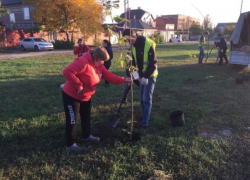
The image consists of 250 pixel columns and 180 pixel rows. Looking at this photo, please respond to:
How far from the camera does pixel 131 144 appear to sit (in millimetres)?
4066

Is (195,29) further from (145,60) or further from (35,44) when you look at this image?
(145,60)

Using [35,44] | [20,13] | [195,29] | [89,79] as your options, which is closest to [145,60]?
[89,79]

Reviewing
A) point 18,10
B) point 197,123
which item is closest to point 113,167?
point 197,123

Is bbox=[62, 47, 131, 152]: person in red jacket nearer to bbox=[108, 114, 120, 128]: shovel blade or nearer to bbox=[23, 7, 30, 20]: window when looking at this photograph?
bbox=[108, 114, 120, 128]: shovel blade

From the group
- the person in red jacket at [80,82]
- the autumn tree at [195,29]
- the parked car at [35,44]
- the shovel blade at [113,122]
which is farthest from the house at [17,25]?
the autumn tree at [195,29]

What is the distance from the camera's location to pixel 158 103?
20.7ft

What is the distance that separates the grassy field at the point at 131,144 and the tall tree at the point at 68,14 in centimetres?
2580

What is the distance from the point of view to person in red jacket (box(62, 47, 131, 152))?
3.45 meters

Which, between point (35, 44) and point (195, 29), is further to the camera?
point (195, 29)

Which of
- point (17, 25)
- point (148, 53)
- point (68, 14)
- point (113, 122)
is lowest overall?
point (113, 122)

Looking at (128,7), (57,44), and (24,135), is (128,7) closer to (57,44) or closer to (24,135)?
(24,135)

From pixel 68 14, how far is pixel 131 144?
30.6 meters

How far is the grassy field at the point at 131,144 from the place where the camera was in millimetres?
3346

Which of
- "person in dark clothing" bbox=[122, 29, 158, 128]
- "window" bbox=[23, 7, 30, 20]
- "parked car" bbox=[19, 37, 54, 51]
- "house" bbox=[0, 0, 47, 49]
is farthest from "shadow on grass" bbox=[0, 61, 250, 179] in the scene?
"window" bbox=[23, 7, 30, 20]
